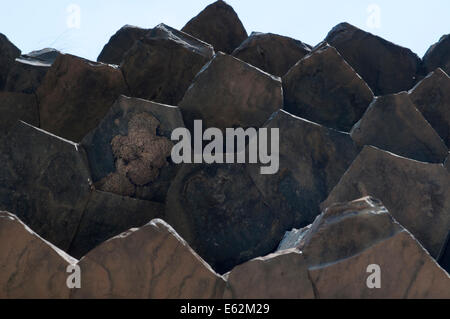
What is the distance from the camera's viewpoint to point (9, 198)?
9.46ft

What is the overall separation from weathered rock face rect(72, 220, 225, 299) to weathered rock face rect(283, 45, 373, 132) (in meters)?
1.58

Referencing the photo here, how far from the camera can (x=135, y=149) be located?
3062mm

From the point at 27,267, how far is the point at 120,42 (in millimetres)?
3176

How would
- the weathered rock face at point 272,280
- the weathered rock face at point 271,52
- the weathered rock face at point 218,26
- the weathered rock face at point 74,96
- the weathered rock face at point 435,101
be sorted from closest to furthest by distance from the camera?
1. the weathered rock face at point 272,280
2. the weathered rock face at point 435,101
3. the weathered rock face at point 74,96
4. the weathered rock face at point 271,52
5. the weathered rock face at point 218,26

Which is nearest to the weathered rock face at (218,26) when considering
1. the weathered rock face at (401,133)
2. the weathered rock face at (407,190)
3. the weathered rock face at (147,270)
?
the weathered rock face at (401,133)

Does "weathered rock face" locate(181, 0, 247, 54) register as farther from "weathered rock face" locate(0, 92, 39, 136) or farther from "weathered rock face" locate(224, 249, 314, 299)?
"weathered rock face" locate(224, 249, 314, 299)

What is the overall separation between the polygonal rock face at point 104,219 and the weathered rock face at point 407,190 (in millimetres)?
866

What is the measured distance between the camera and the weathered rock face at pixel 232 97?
331 cm

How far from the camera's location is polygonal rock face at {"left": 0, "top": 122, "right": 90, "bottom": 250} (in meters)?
2.86

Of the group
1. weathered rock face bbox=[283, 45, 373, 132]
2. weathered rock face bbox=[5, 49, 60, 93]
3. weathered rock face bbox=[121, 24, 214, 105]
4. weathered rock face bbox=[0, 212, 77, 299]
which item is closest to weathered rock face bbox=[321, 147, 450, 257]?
weathered rock face bbox=[283, 45, 373, 132]

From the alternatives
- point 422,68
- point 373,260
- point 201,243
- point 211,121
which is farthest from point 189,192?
point 422,68

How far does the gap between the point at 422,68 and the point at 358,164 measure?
2176mm

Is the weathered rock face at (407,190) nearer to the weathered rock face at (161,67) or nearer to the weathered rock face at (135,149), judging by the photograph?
the weathered rock face at (135,149)
